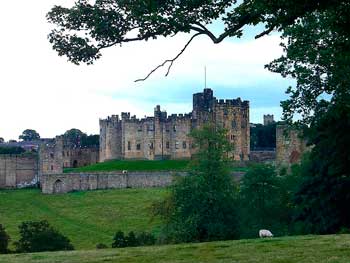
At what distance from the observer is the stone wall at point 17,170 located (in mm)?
Result: 89250

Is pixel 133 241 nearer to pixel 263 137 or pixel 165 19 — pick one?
pixel 165 19

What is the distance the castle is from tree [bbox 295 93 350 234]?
53.0 m

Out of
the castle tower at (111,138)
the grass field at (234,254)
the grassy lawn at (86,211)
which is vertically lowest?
the grassy lawn at (86,211)

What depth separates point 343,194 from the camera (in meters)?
30.2

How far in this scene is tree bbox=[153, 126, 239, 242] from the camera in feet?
123

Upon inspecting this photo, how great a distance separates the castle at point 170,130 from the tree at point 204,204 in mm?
43560

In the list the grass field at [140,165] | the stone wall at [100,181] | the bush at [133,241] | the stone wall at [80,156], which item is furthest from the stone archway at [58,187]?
the bush at [133,241]

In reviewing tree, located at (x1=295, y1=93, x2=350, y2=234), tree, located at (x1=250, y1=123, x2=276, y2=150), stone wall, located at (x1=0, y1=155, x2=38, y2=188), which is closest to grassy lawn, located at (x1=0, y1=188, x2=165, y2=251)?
stone wall, located at (x1=0, y1=155, x2=38, y2=188)

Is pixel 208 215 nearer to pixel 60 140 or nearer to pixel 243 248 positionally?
pixel 243 248

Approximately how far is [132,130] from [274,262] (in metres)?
76.9

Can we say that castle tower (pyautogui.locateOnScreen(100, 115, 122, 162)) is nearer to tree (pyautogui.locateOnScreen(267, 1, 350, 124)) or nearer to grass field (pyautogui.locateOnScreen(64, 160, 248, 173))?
grass field (pyautogui.locateOnScreen(64, 160, 248, 173))

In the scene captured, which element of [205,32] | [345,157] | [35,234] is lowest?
[35,234]

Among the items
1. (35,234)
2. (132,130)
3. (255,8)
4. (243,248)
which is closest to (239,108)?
(132,130)

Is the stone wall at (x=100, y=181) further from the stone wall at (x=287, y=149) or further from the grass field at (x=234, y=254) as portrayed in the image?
the grass field at (x=234, y=254)
